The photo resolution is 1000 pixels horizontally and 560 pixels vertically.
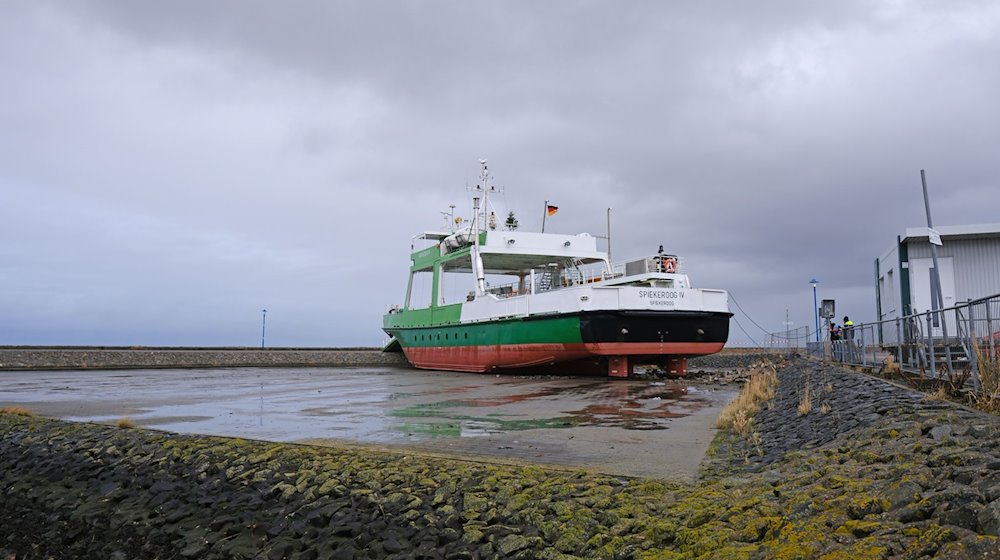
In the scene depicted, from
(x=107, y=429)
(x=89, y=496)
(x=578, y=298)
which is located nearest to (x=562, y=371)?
(x=578, y=298)

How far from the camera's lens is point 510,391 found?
1423 centimetres

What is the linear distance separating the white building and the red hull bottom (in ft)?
26.1

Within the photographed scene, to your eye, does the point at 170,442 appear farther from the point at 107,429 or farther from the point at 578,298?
the point at 578,298

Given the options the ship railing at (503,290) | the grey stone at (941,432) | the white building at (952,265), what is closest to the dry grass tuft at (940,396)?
the grey stone at (941,432)

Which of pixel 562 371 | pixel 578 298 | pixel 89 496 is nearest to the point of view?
pixel 89 496

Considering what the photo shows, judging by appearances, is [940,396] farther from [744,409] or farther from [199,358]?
[199,358]

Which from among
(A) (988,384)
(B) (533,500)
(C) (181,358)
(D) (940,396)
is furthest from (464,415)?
(C) (181,358)

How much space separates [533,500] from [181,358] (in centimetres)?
3112

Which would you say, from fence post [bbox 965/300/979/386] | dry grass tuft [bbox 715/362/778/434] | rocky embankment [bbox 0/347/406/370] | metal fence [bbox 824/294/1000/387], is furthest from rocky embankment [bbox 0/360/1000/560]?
rocky embankment [bbox 0/347/406/370]

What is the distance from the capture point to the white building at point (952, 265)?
2108cm

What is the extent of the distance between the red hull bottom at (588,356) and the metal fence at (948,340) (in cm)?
549

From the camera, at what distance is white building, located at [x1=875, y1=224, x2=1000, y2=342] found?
21.1 meters

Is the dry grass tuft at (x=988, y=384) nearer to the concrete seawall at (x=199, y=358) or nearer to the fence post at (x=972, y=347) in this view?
the fence post at (x=972, y=347)

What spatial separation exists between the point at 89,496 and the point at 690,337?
1559 cm
